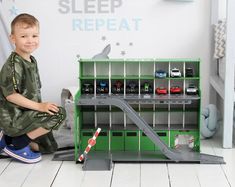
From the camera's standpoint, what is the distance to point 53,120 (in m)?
2.58

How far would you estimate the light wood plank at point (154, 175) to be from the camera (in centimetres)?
227

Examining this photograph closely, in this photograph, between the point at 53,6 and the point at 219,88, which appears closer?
the point at 219,88

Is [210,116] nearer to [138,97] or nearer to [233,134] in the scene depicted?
[233,134]

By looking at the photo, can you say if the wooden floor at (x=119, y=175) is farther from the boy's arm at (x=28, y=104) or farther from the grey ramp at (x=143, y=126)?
the boy's arm at (x=28, y=104)

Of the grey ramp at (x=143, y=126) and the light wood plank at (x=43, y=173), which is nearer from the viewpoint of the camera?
the light wood plank at (x=43, y=173)

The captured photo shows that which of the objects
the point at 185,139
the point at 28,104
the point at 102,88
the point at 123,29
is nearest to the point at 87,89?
the point at 102,88

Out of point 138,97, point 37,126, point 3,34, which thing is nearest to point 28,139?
point 37,126

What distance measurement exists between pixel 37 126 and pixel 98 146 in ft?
1.17

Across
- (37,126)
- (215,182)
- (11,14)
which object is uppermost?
(11,14)

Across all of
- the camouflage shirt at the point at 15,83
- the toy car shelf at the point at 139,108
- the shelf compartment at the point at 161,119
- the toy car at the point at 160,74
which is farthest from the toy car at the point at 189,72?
the camouflage shirt at the point at 15,83

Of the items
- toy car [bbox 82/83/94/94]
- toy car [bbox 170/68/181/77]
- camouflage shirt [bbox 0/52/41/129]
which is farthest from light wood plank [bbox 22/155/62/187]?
toy car [bbox 170/68/181/77]

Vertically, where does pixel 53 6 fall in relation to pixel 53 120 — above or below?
above

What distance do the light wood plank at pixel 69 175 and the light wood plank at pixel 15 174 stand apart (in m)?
0.15

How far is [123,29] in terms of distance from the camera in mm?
3387
